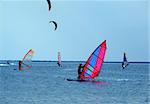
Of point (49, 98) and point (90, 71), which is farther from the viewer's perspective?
point (90, 71)

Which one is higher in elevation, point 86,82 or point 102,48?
point 102,48

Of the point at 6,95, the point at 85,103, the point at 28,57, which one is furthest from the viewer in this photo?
the point at 28,57

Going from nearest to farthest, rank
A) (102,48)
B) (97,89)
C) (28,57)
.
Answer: (97,89) → (102,48) → (28,57)

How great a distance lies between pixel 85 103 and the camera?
113 ft

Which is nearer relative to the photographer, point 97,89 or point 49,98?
point 49,98

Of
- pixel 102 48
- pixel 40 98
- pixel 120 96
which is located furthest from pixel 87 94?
pixel 102 48

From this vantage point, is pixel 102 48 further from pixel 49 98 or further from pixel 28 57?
pixel 28 57

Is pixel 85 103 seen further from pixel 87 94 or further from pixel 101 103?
pixel 87 94

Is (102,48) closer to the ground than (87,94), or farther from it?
farther from it

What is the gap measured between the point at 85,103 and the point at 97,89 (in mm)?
12561

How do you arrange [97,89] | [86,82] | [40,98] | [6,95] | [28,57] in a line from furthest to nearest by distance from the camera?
[28,57] < [86,82] < [97,89] < [6,95] < [40,98]

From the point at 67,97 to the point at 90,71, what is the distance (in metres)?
12.4

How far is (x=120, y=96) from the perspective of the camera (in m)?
41.0

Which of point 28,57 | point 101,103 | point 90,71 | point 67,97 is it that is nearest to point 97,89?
point 90,71
